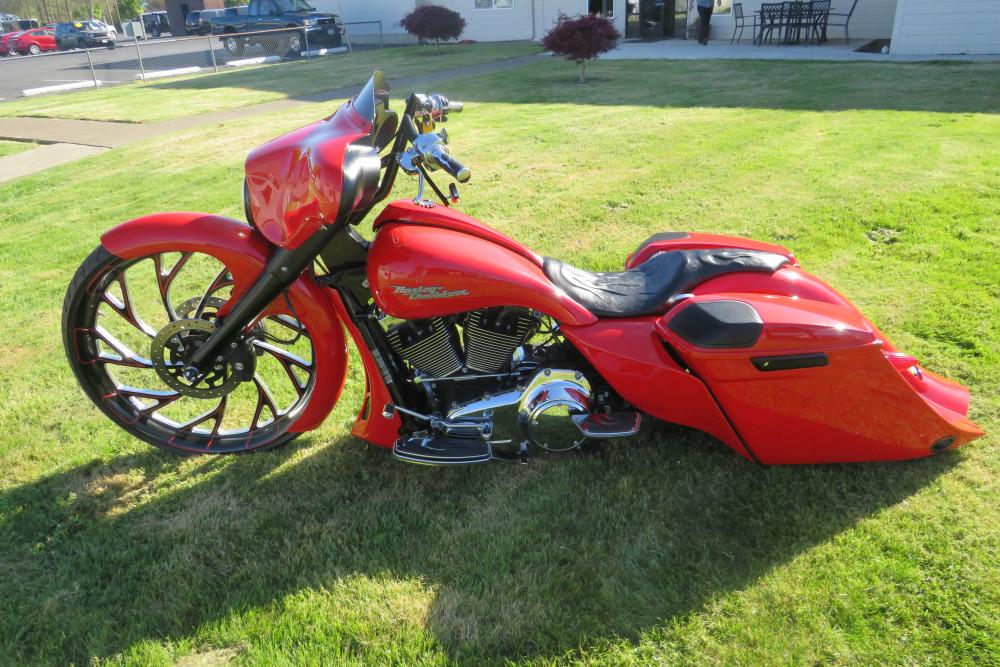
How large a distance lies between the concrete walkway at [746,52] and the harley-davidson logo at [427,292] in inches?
561

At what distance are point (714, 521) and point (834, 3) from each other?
1938 cm

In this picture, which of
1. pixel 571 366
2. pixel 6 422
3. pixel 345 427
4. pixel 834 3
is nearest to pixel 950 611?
pixel 571 366

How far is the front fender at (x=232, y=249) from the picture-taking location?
2.56 metres

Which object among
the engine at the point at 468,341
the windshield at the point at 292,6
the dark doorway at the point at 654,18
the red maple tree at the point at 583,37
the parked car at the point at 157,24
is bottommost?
the engine at the point at 468,341

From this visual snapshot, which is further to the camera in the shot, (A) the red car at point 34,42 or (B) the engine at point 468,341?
(A) the red car at point 34,42

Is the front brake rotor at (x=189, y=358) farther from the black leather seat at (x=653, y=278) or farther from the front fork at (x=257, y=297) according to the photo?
the black leather seat at (x=653, y=278)

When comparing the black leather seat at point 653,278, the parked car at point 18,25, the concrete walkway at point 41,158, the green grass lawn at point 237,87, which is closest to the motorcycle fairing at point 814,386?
the black leather seat at point 653,278

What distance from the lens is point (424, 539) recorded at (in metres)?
2.54

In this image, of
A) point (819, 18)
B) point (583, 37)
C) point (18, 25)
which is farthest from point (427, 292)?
point (18, 25)

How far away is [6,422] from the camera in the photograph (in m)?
3.37

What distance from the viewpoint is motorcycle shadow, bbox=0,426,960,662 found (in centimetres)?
222

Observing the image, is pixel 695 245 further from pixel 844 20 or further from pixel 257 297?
pixel 844 20

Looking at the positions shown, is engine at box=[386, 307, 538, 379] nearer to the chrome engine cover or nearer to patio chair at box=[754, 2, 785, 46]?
the chrome engine cover

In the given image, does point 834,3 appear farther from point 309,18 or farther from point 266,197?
point 266,197
